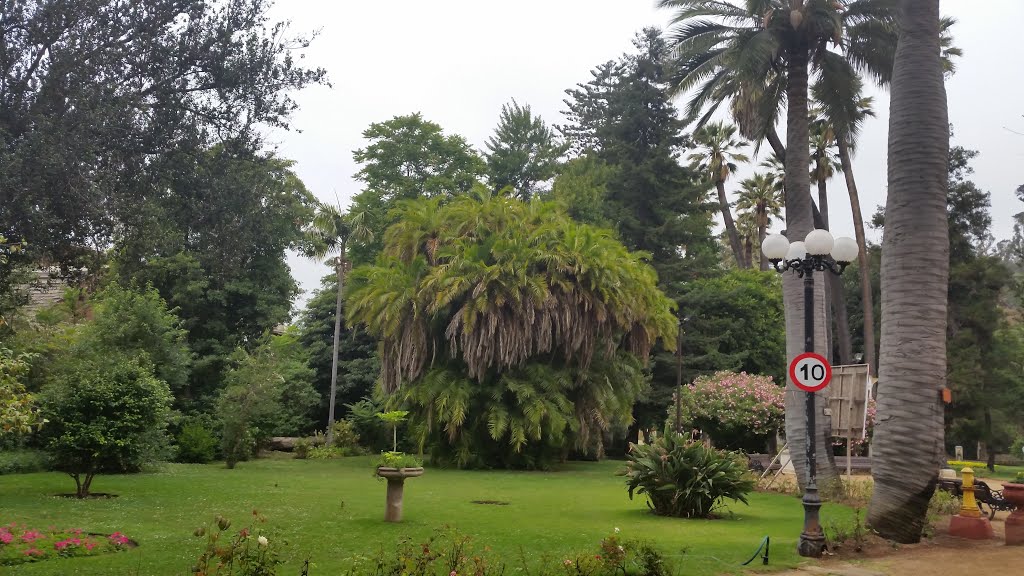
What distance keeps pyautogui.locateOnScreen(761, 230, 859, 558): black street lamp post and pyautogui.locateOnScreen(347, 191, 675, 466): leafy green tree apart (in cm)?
1206

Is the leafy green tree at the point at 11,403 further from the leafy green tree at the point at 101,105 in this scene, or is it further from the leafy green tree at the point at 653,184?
the leafy green tree at the point at 653,184

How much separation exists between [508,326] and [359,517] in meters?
11.7

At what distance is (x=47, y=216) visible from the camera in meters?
9.16

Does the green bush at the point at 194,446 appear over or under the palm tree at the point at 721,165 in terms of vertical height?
under

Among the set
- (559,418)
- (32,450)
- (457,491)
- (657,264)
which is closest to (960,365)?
(657,264)

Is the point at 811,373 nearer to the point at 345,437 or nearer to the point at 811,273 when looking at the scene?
the point at 811,273

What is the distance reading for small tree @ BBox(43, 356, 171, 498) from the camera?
14.2 meters

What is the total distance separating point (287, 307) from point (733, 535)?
30605 millimetres

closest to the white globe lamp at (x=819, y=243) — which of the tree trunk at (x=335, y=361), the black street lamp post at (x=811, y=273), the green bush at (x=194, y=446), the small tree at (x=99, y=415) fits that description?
the black street lamp post at (x=811, y=273)

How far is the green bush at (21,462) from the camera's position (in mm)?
18859

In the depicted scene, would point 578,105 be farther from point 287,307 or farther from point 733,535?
point 733,535

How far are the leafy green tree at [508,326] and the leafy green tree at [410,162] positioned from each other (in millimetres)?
13494

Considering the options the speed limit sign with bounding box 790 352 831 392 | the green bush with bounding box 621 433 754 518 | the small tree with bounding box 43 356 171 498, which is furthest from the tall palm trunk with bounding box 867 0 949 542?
the small tree with bounding box 43 356 171 498

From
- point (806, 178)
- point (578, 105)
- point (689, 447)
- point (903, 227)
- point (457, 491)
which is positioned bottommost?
point (457, 491)
